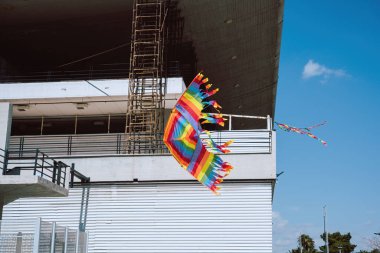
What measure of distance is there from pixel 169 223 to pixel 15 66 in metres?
17.5

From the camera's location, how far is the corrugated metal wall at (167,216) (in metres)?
21.7

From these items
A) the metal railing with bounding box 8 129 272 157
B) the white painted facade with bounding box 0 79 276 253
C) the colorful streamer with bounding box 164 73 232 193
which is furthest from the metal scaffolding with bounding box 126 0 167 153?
the colorful streamer with bounding box 164 73 232 193

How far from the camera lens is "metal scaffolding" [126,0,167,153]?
2591cm

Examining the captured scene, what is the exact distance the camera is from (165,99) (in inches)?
1093

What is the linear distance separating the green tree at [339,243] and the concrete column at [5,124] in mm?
86563

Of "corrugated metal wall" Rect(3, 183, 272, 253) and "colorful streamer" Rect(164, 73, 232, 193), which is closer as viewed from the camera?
"colorful streamer" Rect(164, 73, 232, 193)

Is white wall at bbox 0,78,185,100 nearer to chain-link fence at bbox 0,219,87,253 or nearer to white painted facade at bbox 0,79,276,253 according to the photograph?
white painted facade at bbox 0,79,276,253

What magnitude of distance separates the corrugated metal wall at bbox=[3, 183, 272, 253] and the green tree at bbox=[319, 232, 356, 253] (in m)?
87.6

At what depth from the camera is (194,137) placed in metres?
20.4

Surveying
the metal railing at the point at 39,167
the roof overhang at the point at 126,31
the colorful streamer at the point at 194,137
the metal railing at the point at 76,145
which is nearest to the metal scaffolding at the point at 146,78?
the metal railing at the point at 76,145

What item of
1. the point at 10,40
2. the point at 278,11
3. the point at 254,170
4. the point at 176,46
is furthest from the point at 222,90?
the point at 254,170

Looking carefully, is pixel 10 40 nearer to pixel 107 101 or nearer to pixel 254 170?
pixel 107 101

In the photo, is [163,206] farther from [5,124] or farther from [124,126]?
[5,124]

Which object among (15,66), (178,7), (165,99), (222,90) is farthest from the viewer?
(222,90)
